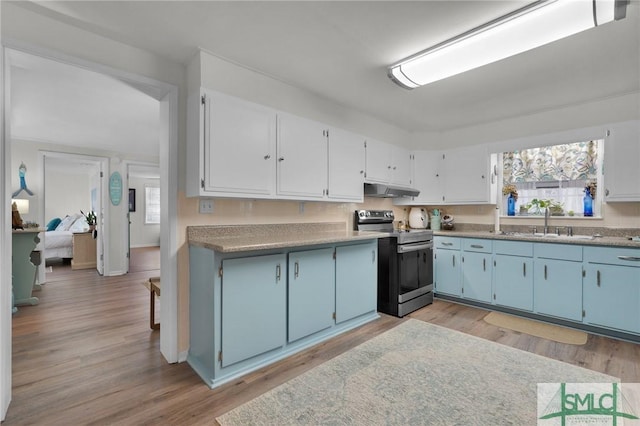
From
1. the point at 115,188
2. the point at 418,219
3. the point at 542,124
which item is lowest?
the point at 418,219

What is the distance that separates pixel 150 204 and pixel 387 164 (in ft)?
28.0

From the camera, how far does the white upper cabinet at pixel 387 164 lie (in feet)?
12.1

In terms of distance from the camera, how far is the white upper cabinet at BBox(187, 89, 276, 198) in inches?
88.0

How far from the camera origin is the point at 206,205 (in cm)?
254

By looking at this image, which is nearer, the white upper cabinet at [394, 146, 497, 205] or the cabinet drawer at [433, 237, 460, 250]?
the cabinet drawer at [433, 237, 460, 250]

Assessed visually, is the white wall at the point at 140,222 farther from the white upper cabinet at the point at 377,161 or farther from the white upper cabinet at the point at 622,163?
the white upper cabinet at the point at 622,163

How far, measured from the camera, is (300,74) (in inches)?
105

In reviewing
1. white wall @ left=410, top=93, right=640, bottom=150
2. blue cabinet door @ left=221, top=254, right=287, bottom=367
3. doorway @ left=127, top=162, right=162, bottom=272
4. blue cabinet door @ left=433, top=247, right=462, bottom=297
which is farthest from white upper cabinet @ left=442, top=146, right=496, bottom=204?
doorway @ left=127, top=162, right=162, bottom=272

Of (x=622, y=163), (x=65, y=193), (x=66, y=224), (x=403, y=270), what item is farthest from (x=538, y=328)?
(x=65, y=193)

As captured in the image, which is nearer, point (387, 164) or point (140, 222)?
point (387, 164)

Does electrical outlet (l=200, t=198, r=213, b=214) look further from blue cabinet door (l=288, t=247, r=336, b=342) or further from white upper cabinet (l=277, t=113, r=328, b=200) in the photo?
blue cabinet door (l=288, t=247, r=336, b=342)

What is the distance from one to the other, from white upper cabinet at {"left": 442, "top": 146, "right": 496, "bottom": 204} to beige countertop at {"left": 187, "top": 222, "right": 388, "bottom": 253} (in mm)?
1686

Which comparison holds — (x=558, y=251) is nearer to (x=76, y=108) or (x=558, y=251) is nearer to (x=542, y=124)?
(x=542, y=124)

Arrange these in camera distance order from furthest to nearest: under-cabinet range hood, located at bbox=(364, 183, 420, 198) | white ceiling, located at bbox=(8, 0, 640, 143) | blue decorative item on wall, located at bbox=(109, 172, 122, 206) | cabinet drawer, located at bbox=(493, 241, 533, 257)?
blue decorative item on wall, located at bbox=(109, 172, 122, 206), under-cabinet range hood, located at bbox=(364, 183, 420, 198), cabinet drawer, located at bbox=(493, 241, 533, 257), white ceiling, located at bbox=(8, 0, 640, 143)
